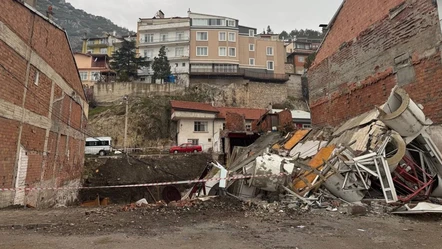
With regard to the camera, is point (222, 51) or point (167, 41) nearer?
point (222, 51)

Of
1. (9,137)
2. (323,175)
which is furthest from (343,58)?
(9,137)

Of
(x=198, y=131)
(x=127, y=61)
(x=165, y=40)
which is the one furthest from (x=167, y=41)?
(x=198, y=131)

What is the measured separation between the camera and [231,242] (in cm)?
457

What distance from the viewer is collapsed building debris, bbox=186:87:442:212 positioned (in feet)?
24.5

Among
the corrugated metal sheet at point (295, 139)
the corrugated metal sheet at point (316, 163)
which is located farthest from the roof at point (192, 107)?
the corrugated metal sheet at point (316, 163)

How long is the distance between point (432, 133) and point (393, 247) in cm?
579

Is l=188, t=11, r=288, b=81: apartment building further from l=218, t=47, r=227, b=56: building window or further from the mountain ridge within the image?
the mountain ridge

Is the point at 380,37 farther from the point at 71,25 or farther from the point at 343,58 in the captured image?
the point at 71,25

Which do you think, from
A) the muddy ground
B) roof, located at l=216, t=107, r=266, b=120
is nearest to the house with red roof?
roof, located at l=216, t=107, r=266, b=120

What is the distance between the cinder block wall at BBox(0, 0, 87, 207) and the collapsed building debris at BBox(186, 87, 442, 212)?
7.35 meters

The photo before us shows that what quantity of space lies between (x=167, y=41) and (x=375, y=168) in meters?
46.8

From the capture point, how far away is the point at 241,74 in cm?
4600

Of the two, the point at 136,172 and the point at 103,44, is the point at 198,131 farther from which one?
the point at 103,44

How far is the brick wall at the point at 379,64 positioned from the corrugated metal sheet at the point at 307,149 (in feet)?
9.69
